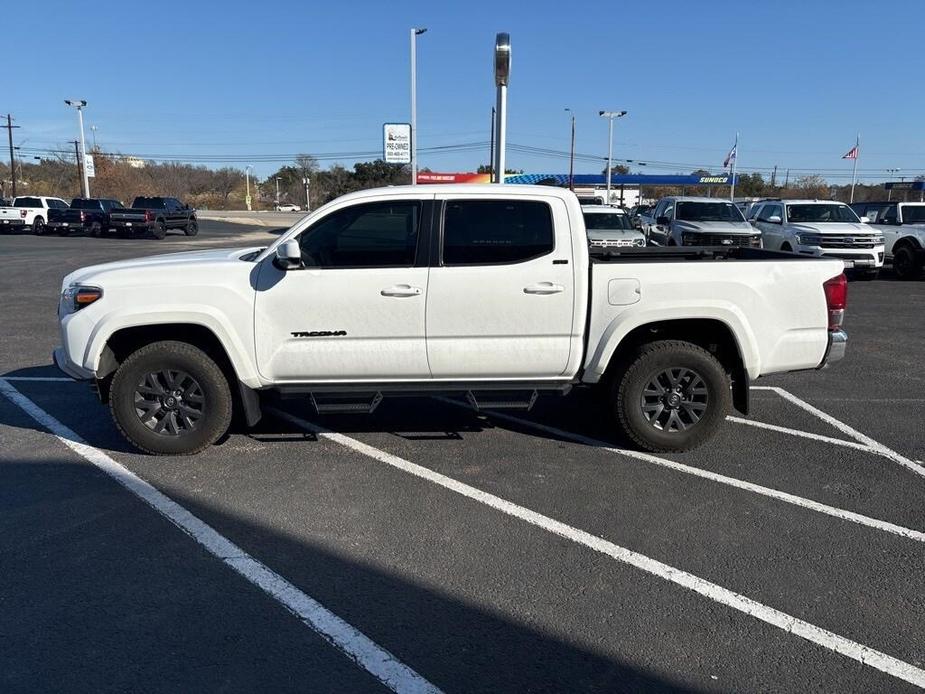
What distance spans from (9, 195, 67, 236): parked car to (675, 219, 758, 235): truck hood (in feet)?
94.3

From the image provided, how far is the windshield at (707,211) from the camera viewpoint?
18469 millimetres

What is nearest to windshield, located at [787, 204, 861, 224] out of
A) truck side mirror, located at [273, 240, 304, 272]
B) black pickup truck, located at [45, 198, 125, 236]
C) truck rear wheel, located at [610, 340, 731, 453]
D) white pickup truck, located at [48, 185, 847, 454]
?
white pickup truck, located at [48, 185, 847, 454]

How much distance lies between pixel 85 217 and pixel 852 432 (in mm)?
33821

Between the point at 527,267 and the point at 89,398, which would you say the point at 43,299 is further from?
the point at 527,267

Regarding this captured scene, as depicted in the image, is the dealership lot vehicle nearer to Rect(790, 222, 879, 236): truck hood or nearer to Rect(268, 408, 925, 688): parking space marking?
Rect(790, 222, 879, 236): truck hood

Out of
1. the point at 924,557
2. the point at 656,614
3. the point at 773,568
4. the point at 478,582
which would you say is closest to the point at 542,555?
the point at 478,582

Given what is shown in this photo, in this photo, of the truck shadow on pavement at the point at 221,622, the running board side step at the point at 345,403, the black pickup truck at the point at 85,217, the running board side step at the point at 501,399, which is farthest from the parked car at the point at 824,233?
the black pickup truck at the point at 85,217

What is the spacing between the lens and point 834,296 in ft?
17.2

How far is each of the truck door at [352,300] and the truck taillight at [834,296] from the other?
2.96 meters

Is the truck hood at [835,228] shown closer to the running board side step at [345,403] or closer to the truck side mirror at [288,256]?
the running board side step at [345,403]

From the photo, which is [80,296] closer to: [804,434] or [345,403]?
[345,403]

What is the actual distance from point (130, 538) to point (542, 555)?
229 centimetres

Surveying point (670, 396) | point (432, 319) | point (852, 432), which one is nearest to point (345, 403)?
point (432, 319)

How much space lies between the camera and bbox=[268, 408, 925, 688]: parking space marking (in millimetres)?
A: 2932
